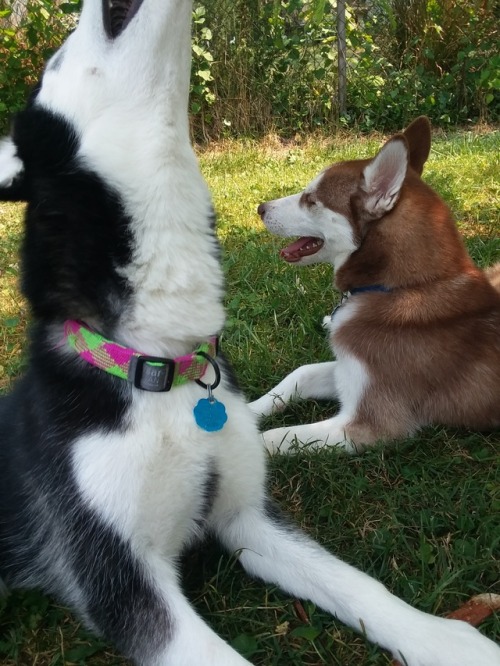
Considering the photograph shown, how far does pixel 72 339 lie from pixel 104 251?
0.81 feet

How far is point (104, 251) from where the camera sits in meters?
1.63

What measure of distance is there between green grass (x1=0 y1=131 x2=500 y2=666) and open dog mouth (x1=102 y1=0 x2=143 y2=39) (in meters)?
1.50

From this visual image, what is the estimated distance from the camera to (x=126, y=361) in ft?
5.26

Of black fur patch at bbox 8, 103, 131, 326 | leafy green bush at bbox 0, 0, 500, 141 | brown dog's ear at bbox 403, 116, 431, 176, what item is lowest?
leafy green bush at bbox 0, 0, 500, 141

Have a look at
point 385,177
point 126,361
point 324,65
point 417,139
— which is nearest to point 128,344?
point 126,361

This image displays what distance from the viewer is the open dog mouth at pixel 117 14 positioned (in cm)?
160

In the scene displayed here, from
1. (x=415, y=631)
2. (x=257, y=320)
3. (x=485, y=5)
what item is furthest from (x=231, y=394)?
(x=485, y=5)

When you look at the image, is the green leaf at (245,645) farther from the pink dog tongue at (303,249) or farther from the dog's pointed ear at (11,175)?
the pink dog tongue at (303,249)

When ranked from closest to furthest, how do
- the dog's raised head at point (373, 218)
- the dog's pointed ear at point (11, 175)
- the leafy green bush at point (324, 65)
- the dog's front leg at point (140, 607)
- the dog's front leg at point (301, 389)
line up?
1. the dog's front leg at point (140, 607)
2. the dog's pointed ear at point (11, 175)
3. the dog's raised head at point (373, 218)
4. the dog's front leg at point (301, 389)
5. the leafy green bush at point (324, 65)

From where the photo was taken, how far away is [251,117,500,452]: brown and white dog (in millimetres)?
2496

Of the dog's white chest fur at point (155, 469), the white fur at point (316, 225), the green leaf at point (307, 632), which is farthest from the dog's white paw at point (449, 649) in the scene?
the white fur at point (316, 225)

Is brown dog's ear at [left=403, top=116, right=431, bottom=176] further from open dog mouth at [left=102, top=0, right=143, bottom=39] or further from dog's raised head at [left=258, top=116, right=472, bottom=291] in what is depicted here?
open dog mouth at [left=102, top=0, right=143, bottom=39]

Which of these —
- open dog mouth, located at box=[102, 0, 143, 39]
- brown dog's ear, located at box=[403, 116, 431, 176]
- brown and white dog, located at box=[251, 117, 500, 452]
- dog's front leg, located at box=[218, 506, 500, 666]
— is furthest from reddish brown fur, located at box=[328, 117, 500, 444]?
open dog mouth, located at box=[102, 0, 143, 39]

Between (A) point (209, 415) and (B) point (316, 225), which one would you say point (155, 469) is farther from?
(B) point (316, 225)
